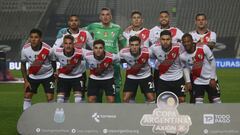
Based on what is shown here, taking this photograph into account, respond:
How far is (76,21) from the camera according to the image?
8977 millimetres

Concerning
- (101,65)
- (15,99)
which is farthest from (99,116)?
(15,99)

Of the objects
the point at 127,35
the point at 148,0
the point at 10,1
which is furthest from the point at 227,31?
the point at 127,35

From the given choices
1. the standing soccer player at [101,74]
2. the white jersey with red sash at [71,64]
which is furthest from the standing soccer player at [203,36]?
the white jersey with red sash at [71,64]

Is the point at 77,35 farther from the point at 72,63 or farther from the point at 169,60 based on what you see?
the point at 169,60

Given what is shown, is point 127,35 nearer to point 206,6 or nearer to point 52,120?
point 52,120

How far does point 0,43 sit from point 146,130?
27.1 m

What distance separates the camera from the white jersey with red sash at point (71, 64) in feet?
28.3

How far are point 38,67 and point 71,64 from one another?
64cm

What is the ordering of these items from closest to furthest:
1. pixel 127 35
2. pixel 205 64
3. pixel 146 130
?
1. pixel 146 130
2. pixel 205 64
3. pixel 127 35

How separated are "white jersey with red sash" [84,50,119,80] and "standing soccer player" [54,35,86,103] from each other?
18 cm

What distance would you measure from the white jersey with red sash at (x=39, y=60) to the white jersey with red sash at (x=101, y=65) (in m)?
0.72

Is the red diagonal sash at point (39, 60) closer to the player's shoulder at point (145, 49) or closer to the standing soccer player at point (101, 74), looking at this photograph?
the standing soccer player at point (101, 74)

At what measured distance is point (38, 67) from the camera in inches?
352

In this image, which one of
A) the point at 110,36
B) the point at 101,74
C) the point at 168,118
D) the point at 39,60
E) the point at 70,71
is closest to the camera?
the point at 168,118
